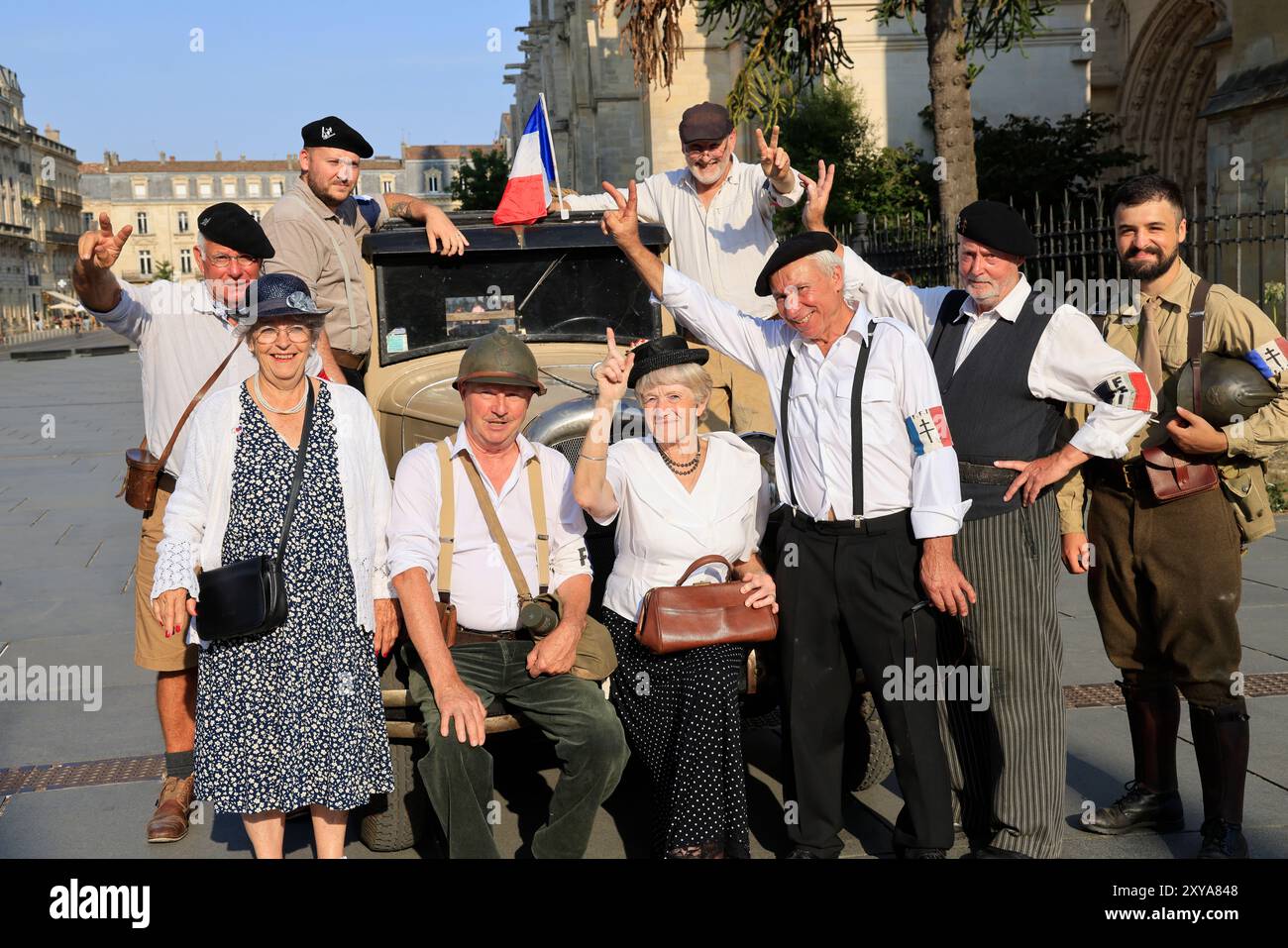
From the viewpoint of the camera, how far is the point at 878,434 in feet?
12.8

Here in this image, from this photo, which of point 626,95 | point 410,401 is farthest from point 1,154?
point 410,401

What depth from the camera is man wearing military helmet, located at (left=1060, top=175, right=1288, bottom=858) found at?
403 cm

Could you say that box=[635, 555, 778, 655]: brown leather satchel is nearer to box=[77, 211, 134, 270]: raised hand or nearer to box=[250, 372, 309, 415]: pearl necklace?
box=[250, 372, 309, 415]: pearl necklace

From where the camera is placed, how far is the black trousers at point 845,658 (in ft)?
12.9

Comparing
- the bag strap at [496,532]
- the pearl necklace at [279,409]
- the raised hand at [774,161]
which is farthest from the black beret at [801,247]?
the pearl necklace at [279,409]

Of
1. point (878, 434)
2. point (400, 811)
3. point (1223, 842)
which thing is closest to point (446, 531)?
point (400, 811)

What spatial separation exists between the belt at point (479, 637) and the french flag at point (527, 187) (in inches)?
96.2

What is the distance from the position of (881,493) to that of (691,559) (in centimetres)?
69

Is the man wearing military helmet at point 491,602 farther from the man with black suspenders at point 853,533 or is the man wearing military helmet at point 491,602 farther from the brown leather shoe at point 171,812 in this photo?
the brown leather shoe at point 171,812

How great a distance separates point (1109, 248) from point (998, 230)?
7.15 meters

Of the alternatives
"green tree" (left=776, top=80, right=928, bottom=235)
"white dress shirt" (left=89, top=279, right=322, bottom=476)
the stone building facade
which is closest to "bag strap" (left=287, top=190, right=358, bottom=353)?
"white dress shirt" (left=89, top=279, right=322, bottom=476)

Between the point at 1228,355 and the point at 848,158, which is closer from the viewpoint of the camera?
the point at 1228,355

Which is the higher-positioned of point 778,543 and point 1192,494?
point 1192,494

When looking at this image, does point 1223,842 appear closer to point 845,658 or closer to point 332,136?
point 845,658
